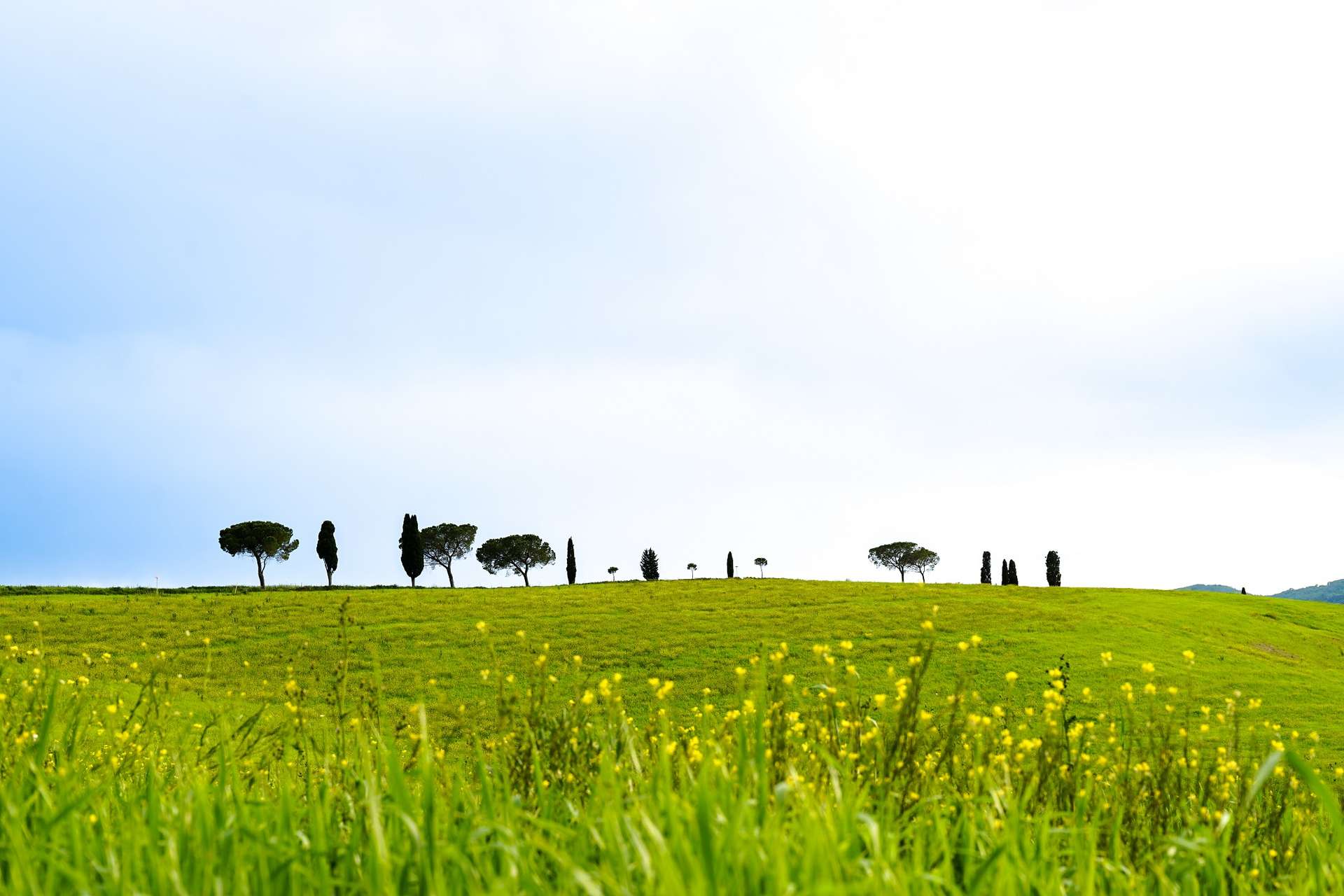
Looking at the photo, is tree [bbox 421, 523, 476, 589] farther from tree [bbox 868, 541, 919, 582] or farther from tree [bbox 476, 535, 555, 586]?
tree [bbox 868, 541, 919, 582]

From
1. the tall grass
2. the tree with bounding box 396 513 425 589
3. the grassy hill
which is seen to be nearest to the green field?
the tall grass

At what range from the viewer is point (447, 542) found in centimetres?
10031

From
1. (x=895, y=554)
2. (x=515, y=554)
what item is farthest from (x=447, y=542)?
(x=895, y=554)

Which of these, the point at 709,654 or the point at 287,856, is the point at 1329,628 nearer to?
the point at 709,654

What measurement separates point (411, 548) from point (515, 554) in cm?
3076

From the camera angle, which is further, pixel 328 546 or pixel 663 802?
Result: pixel 328 546

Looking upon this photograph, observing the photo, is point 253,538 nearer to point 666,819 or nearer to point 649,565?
point 649,565

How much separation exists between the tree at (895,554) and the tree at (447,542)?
163 ft

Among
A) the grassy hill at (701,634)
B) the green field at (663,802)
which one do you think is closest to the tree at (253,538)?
the grassy hill at (701,634)

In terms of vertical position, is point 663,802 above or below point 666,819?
above

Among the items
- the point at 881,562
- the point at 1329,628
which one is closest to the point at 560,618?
the point at 1329,628

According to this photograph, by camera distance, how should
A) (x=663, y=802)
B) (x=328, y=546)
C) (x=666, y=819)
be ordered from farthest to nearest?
(x=328, y=546), (x=666, y=819), (x=663, y=802)

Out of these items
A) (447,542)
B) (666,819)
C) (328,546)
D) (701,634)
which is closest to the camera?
(666,819)

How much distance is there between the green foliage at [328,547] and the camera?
6981 cm
